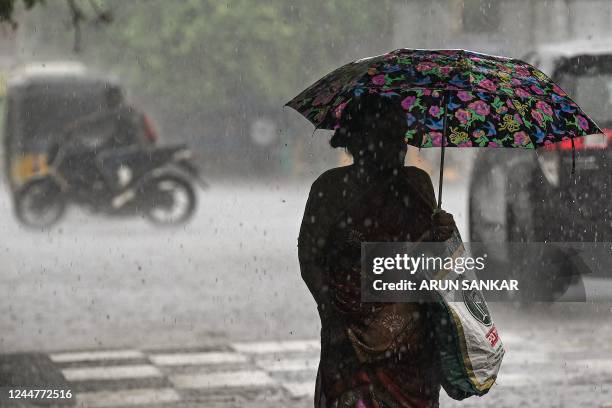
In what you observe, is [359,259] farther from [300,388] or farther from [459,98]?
[300,388]

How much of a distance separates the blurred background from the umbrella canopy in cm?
296

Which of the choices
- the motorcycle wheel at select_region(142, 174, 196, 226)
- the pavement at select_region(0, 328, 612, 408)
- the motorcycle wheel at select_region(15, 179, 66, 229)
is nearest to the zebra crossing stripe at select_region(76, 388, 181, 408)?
the pavement at select_region(0, 328, 612, 408)

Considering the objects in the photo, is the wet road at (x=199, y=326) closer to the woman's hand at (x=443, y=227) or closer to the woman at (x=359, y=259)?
the woman at (x=359, y=259)

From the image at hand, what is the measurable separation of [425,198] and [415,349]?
1.55ft

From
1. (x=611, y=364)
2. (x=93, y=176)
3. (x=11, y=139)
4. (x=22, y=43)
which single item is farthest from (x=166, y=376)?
(x=22, y=43)

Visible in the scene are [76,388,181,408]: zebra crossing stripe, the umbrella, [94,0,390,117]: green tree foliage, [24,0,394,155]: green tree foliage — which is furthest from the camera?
[94,0,390,117]: green tree foliage

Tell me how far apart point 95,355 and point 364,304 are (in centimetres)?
485

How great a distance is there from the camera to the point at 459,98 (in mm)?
4594

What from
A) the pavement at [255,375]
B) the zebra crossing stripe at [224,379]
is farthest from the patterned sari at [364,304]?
the zebra crossing stripe at [224,379]

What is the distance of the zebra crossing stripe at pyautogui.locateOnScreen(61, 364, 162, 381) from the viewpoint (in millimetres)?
7934

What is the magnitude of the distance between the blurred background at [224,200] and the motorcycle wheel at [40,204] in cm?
3

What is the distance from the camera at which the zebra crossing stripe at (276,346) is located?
8891 millimetres

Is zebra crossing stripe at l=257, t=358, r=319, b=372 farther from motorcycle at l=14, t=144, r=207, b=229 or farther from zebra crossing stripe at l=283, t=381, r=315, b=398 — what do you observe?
motorcycle at l=14, t=144, r=207, b=229

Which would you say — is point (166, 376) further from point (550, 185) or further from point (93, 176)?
point (93, 176)
